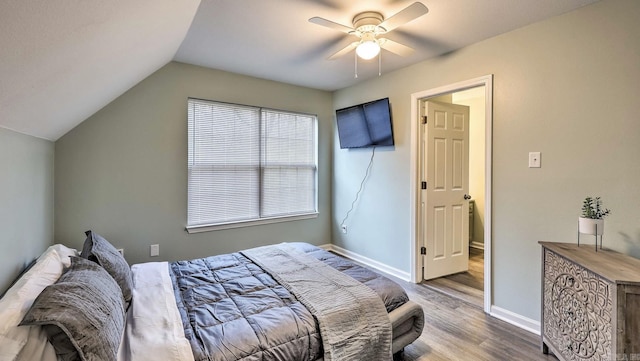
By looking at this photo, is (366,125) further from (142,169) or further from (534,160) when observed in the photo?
(142,169)

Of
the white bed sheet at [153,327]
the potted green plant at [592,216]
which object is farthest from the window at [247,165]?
the potted green plant at [592,216]

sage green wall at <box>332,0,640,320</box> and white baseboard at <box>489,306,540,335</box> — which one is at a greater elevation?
sage green wall at <box>332,0,640,320</box>

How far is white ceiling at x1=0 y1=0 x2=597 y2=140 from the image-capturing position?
107cm

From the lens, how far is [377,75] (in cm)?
361

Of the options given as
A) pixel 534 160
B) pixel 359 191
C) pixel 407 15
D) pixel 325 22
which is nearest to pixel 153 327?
pixel 325 22

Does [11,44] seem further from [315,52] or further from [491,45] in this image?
[491,45]

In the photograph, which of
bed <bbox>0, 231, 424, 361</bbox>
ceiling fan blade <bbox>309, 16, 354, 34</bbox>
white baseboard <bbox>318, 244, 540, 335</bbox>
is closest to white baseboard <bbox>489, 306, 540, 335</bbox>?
white baseboard <bbox>318, 244, 540, 335</bbox>

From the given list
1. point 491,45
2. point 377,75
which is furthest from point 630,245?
point 377,75

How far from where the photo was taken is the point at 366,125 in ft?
12.3

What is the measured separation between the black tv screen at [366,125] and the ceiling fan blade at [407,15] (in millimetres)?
1499

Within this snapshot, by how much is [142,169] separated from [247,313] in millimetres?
2183

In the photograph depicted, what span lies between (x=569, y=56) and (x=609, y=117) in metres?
0.53

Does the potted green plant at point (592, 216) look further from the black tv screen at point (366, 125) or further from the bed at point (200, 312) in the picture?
the black tv screen at point (366, 125)

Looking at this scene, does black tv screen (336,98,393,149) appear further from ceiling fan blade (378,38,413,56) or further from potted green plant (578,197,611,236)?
potted green plant (578,197,611,236)
